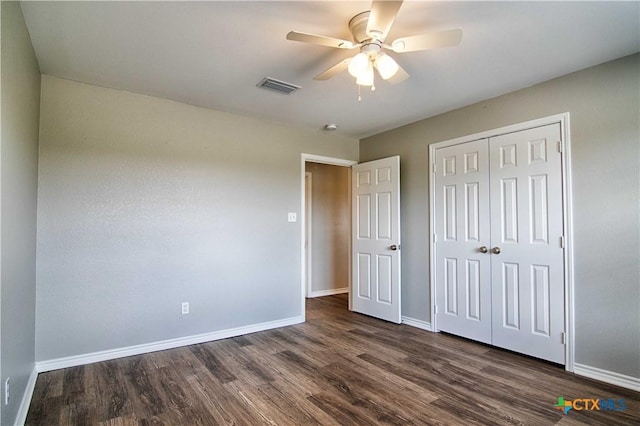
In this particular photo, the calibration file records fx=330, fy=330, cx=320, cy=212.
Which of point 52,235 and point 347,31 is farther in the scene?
point 52,235

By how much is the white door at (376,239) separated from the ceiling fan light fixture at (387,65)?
2.00 m

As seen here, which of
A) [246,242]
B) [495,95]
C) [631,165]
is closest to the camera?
[631,165]

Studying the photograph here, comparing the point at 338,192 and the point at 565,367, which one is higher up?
the point at 338,192

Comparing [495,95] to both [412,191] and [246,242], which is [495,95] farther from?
[246,242]

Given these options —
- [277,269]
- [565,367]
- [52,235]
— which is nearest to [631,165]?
[565,367]

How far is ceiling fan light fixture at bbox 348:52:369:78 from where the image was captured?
1997 mm

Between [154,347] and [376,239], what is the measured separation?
2759 mm

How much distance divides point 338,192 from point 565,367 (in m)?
4.06

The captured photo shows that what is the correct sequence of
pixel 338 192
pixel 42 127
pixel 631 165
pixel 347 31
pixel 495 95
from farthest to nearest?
pixel 338 192
pixel 495 95
pixel 42 127
pixel 631 165
pixel 347 31

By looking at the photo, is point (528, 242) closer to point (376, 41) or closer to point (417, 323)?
point (417, 323)

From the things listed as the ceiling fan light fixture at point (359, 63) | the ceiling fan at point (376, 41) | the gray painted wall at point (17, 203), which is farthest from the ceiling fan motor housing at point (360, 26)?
the gray painted wall at point (17, 203)

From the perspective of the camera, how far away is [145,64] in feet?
8.45

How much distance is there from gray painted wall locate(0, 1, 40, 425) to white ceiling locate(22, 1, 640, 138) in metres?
0.30

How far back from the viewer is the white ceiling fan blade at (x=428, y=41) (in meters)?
1.78
